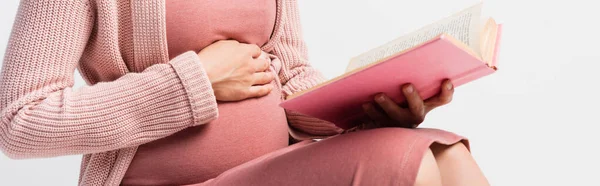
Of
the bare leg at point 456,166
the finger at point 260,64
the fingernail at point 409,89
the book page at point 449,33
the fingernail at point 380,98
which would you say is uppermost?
the book page at point 449,33

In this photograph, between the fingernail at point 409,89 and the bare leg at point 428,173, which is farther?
the fingernail at point 409,89

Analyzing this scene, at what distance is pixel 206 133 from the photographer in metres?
0.94

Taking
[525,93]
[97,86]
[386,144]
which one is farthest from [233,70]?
[525,93]

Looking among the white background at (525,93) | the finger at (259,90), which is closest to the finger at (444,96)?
the finger at (259,90)

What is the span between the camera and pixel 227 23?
3.25 ft

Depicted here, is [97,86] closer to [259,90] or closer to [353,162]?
[259,90]

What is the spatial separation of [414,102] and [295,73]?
0.32m

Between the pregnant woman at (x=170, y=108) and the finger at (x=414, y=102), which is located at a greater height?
the finger at (x=414, y=102)

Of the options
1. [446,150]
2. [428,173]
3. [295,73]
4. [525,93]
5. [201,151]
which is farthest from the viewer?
[525,93]

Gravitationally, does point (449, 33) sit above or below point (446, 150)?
above

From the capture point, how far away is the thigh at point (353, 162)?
0.73 meters

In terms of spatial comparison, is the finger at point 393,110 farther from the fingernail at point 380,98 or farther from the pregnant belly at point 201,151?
the pregnant belly at point 201,151

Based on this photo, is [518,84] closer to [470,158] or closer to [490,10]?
[490,10]

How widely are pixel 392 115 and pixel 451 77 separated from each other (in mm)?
96
